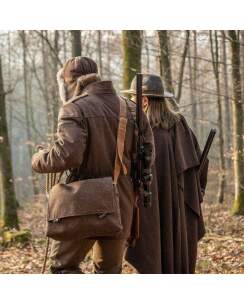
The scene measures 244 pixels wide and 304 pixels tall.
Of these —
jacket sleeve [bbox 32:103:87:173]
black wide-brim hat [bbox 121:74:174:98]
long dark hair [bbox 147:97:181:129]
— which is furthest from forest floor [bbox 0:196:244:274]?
jacket sleeve [bbox 32:103:87:173]

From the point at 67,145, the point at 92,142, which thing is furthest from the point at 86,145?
the point at 67,145

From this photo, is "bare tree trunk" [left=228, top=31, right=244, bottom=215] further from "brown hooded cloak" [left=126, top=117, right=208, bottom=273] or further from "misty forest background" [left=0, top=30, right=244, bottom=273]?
"brown hooded cloak" [left=126, top=117, right=208, bottom=273]

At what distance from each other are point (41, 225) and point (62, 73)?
702 centimetres

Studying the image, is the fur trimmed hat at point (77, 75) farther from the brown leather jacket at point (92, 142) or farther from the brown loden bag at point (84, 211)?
the brown loden bag at point (84, 211)

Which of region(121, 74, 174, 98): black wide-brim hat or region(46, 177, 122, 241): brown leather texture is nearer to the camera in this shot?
region(46, 177, 122, 241): brown leather texture

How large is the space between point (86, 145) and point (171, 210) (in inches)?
48.7

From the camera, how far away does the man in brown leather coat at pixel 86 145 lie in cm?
302

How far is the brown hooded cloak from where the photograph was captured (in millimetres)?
3971

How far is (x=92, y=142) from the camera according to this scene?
3102 mm

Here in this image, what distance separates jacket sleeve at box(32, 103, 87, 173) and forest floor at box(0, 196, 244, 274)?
9.21 ft

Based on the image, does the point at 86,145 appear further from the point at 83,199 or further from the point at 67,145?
the point at 83,199

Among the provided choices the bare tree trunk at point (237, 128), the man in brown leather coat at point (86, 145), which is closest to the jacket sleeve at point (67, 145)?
the man in brown leather coat at point (86, 145)
